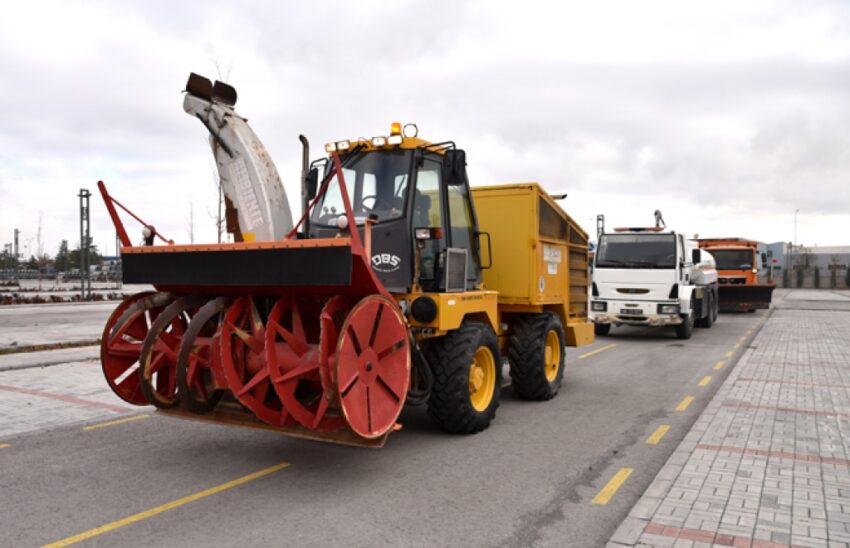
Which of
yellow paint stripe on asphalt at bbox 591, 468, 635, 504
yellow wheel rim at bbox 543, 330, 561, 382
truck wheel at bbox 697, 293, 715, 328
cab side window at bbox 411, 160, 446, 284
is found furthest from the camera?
truck wheel at bbox 697, 293, 715, 328

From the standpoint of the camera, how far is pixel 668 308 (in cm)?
1595

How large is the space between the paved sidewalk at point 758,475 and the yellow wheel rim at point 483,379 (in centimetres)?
193

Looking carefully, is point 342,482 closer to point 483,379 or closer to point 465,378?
point 465,378

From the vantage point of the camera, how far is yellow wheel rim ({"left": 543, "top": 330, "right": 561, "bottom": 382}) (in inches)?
352

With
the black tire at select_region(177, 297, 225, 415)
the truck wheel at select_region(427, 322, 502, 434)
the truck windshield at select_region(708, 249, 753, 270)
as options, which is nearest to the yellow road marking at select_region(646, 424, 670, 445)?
the truck wheel at select_region(427, 322, 502, 434)

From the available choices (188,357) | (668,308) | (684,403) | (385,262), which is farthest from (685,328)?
(188,357)

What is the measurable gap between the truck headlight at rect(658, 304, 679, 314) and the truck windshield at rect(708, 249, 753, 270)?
11082mm

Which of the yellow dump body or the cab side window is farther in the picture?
the yellow dump body

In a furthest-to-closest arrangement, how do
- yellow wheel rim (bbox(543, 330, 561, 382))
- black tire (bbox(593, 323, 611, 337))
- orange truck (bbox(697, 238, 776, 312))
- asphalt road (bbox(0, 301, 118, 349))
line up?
orange truck (bbox(697, 238, 776, 312)) → black tire (bbox(593, 323, 611, 337)) → asphalt road (bbox(0, 301, 118, 349)) → yellow wheel rim (bbox(543, 330, 561, 382))

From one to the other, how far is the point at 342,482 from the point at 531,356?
3582mm

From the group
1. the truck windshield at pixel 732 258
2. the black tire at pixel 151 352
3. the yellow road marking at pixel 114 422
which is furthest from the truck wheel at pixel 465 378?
the truck windshield at pixel 732 258

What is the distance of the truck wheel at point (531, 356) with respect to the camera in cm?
832

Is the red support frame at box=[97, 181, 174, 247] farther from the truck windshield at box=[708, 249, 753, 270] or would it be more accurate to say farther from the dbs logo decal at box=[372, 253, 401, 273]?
the truck windshield at box=[708, 249, 753, 270]

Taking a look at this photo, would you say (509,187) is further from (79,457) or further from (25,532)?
(25,532)
